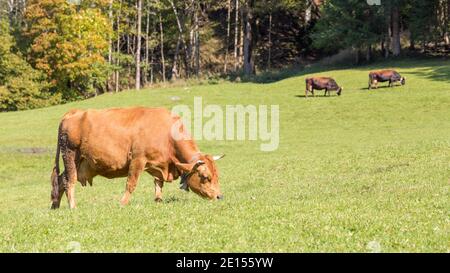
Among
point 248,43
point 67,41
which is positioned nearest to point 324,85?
point 248,43

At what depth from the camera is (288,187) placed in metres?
19.1

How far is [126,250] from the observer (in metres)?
8.59

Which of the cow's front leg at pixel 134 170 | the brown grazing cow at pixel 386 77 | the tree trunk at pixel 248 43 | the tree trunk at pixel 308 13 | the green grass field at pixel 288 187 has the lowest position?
the green grass field at pixel 288 187

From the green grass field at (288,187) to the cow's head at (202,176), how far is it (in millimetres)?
355

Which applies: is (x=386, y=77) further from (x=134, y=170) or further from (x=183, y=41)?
(x=134, y=170)

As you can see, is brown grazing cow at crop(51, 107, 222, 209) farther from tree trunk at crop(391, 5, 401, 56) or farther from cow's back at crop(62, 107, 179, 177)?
tree trunk at crop(391, 5, 401, 56)

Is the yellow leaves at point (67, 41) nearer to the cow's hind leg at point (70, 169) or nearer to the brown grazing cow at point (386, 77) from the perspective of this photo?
the brown grazing cow at point (386, 77)

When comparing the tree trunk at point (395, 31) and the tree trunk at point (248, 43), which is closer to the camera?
the tree trunk at point (395, 31)

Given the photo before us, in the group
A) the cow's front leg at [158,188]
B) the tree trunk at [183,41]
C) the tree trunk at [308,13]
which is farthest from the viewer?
the tree trunk at [308,13]

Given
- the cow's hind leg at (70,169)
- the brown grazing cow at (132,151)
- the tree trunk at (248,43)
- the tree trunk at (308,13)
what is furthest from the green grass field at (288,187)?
the tree trunk at (308,13)

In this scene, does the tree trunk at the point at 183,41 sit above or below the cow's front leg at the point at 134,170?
above

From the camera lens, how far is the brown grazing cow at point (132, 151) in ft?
45.5

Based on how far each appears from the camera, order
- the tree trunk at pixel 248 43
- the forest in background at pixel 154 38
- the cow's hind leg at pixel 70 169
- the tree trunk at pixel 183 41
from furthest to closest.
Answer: the tree trunk at pixel 183 41 → the tree trunk at pixel 248 43 → the forest in background at pixel 154 38 → the cow's hind leg at pixel 70 169
